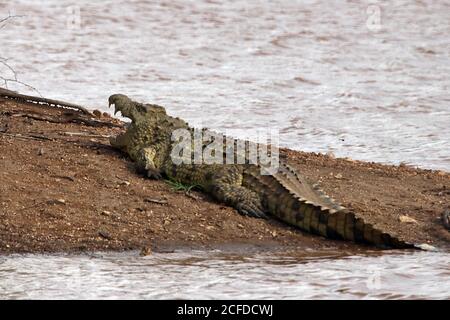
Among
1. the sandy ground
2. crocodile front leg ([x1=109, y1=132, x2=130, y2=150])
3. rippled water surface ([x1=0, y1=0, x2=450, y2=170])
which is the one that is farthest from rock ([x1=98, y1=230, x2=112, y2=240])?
Result: rippled water surface ([x1=0, y1=0, x2=450, y2=170])

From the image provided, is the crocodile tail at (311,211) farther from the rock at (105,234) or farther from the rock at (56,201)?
→ the rock at (56,201)

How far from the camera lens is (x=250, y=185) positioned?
27.3ft

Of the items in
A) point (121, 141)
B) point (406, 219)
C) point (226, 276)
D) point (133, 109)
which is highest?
point (133, 109)

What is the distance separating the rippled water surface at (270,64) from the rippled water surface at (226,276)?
386 centimetres

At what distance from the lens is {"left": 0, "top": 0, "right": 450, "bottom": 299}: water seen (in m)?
6.43

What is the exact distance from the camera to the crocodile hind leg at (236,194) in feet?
26.3

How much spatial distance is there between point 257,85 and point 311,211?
6825 millimetres

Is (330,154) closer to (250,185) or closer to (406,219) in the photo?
(250,185)

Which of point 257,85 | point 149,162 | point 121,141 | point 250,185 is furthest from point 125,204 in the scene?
point 257,85

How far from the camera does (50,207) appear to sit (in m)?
7.66

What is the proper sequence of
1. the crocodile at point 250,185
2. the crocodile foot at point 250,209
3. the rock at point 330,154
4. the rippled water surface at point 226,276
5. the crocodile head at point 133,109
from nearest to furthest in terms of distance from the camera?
the rippled water surface at point 226,276 → the crocodile at point 250,185 → the crocodile foot at point 250,209 → the crocodile head at point 133,109 → the rock at point 330,154

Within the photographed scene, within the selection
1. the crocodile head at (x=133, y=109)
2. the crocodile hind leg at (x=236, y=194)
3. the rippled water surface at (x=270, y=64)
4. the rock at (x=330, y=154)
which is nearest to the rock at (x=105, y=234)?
the crocodile hind leg at (x=236, y=194)

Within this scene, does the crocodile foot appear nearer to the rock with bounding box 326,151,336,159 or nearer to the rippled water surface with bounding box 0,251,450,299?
the rippled water surface with bounding box 0,251,450,299

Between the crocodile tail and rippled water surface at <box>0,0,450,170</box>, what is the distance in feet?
9.03
